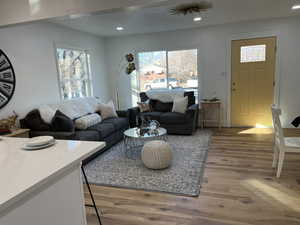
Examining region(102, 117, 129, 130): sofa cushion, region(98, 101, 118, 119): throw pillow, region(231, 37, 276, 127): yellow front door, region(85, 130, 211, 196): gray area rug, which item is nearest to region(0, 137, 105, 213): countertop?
region(85, 130, 211, 196): gray area rug

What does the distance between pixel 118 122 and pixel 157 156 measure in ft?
5.30

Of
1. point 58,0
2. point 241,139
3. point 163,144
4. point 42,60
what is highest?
point 58,0

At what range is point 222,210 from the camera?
2148 millimetres

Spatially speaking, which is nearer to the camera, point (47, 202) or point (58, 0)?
point (47, 202)

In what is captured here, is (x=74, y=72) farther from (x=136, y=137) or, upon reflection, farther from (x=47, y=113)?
(x=136, y=137)

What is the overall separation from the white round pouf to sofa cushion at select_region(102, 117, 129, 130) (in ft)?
4.44

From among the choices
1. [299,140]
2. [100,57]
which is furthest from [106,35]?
[299,140]

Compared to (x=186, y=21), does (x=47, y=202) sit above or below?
below

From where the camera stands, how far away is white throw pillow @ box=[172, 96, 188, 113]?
16.0ft

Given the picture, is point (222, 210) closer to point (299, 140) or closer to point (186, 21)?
point (299, 140)

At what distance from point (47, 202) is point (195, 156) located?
8.73ft

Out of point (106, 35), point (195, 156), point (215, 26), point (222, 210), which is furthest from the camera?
point (106, 35)

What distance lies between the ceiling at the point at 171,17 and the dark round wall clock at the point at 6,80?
1016mm

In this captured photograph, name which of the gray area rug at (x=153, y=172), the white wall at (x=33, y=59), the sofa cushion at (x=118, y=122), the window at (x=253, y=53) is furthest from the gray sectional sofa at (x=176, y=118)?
the white wall at (x=33, y=59)
